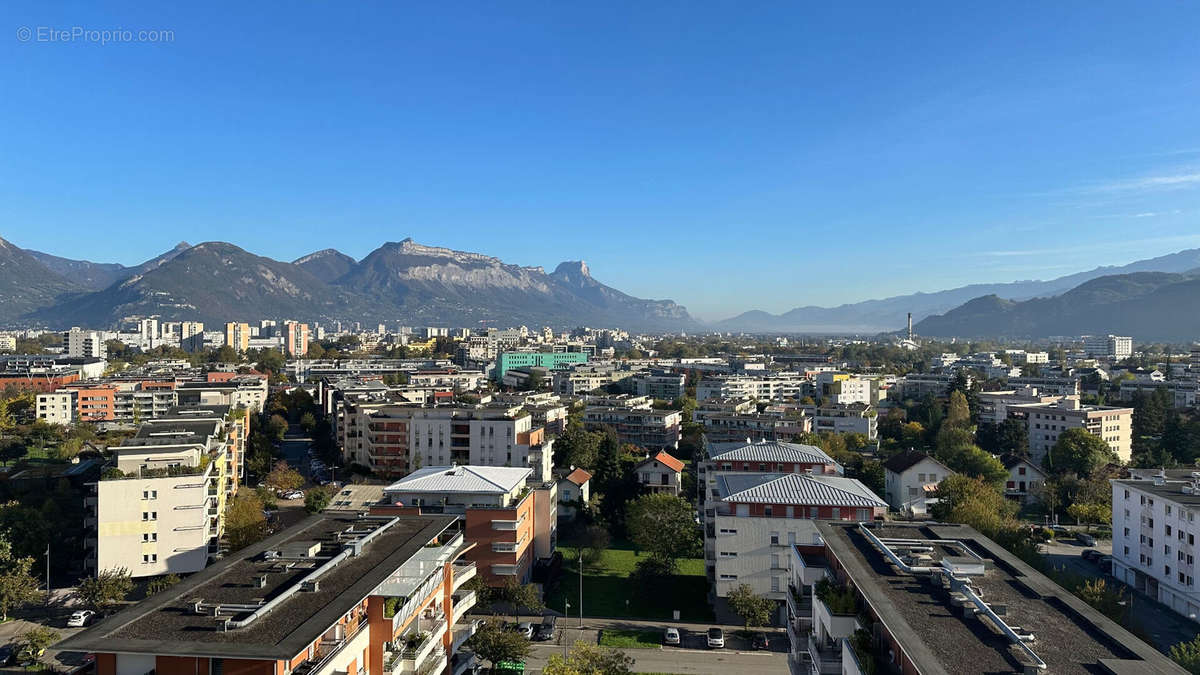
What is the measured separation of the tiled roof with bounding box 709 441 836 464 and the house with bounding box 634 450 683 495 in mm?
4088

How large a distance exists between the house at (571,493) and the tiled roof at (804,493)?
28.8 ft

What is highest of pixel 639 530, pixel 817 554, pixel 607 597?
pixel 817 554

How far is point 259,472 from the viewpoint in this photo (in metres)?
30.1

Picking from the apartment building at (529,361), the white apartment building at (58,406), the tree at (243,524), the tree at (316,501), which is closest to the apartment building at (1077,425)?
the tree at (316,501)

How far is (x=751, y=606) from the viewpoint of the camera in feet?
A: 51.6

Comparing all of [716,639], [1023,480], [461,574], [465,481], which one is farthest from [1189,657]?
[1023,480]

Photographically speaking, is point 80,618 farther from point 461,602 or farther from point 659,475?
point 659,475

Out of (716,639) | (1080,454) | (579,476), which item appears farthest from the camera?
(1080,454)

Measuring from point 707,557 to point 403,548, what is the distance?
9.95 m

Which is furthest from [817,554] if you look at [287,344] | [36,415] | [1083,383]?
[287,344]

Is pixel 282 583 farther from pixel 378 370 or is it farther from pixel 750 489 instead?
pixel 378 370

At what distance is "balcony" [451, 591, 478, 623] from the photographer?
13672 millimetres

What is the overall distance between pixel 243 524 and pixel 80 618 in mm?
4058

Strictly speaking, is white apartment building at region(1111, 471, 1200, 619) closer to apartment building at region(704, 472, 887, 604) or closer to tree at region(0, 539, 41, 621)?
apartment building at region(704, 472, 887, 604)
